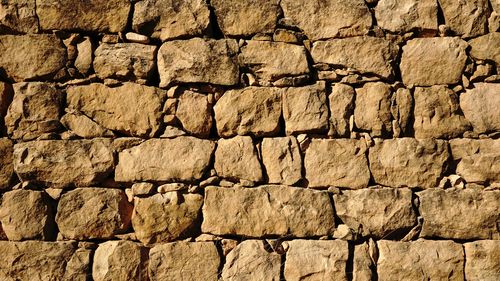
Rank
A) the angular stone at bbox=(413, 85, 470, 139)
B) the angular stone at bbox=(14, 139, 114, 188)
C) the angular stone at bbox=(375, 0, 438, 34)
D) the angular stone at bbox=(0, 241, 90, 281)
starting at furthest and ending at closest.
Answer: the angular stone at bbox=(375, 0, 438, 34)
the angular stone at bbox=(413, 85, 470, 139)
the angular stone at bbox=(14, 139, 114, 188)
the angular stone at bbox=(0, 241, 90, 281)

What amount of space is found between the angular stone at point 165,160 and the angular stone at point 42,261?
21.1 inches

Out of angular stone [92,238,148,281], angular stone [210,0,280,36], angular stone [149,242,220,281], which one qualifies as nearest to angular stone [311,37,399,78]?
angular stone [210,0,280,36]

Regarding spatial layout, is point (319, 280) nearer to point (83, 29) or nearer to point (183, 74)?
point (183, 74)

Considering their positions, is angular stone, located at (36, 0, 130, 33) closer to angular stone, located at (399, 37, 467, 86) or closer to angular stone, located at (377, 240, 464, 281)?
angular stone, located at (399, 37, 467, 86)

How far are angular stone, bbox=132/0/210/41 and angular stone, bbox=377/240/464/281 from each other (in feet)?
5.99

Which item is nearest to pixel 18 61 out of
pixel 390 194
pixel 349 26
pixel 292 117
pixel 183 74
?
pixel 183 74

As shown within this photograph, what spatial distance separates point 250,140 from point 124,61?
0.95 metres

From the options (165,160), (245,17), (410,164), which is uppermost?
(245,17)

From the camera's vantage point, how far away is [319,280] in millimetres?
3523

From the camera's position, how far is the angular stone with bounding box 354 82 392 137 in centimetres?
373

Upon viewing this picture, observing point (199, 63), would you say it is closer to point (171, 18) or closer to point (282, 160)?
point (171, 18)

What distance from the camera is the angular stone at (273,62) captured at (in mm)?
3764

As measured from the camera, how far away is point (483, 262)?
3.55 meters

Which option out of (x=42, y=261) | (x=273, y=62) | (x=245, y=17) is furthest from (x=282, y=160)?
(x=42, y=261)
